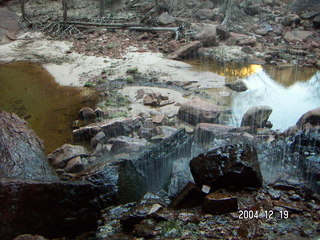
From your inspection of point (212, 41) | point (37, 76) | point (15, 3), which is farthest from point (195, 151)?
point (15, 3)

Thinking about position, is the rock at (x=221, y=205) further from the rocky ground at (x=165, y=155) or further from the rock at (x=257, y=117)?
the rock at (x=257, y=117)

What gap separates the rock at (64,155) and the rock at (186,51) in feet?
22.0

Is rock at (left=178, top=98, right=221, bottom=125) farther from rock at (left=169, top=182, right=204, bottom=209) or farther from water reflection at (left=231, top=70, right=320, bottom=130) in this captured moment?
rock at (left=169, top=182, right=204, bottom=209)

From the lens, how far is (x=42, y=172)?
431cm

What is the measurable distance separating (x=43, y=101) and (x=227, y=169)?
21.1ft

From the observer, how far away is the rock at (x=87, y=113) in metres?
7.64

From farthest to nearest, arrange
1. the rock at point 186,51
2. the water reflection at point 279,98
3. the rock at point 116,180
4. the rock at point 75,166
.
Answer: 1. the rock at point 186,51
2. the water reflection at point 279,98
3. the rock at point 75,166
4. the rock at point 116,180

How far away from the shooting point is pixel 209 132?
620 centimetres

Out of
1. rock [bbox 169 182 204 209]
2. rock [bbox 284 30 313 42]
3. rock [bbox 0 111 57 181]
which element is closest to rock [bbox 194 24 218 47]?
rock [bbox 284 30 313 42]

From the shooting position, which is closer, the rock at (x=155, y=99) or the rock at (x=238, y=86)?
the rock at (x=155, y=99)

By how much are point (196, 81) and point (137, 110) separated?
8.91 feet

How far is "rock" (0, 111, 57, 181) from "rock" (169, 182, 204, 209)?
1724 millimetres

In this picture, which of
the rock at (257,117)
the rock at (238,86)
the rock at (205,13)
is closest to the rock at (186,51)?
the rock at (238,86)

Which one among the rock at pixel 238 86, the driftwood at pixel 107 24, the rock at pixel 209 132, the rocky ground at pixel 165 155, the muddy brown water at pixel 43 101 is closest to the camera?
the rocky ground at pixel 165 155
